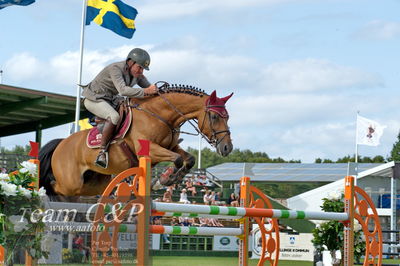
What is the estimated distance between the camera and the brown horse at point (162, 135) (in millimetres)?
6566

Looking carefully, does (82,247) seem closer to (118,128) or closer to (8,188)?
(8,188)

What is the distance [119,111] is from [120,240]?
2.37 m

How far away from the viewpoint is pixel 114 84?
22.0 ft

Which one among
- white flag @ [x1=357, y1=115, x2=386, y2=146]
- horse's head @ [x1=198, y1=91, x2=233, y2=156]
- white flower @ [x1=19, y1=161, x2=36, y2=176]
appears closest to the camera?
white flower @ [x1=19, y1=161, x2=36, y2=176]

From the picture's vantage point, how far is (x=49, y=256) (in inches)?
193

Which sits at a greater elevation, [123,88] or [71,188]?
[123,88]

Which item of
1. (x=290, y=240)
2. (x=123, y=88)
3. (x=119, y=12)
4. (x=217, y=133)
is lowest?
(x=290, y=240)

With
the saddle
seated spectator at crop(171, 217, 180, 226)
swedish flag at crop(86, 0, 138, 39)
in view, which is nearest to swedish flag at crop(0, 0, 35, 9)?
swedish flag at crop(86, 0, 138, 39)

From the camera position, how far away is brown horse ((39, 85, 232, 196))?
6566 millimetres

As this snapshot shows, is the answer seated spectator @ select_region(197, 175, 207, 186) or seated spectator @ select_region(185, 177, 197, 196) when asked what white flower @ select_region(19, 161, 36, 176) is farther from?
seated spectator @ select_region(197, 175, 207, 186)

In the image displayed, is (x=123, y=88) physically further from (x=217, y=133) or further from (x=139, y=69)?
(x=217, y=133)

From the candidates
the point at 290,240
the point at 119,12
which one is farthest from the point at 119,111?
the point at 119,12

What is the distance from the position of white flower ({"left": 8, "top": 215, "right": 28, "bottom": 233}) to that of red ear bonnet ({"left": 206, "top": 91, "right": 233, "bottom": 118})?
2.38 m

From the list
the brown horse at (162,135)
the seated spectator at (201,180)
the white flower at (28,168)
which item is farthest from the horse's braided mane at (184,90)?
the seated spectator at (201,180)
